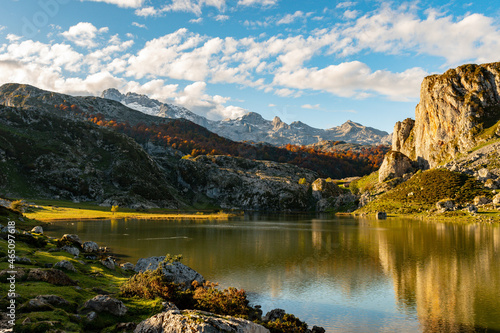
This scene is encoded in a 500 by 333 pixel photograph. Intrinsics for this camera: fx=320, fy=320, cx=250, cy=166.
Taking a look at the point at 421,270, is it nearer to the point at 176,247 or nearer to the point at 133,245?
the point at 176,247

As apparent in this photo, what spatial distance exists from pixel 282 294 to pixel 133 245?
1539 inches

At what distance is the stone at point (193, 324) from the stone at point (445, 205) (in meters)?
164

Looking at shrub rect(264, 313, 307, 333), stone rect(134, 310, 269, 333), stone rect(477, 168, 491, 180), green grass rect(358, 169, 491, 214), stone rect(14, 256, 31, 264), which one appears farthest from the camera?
stone rect(477, 168, 491, 180)

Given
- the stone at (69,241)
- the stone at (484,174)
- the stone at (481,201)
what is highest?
the stone at (484,174)

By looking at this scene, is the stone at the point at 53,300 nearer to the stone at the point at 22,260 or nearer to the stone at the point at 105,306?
the stone at the point at 105,306

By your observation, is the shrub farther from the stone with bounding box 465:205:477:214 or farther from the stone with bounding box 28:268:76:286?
the stone with bounding box 465:205:477:214

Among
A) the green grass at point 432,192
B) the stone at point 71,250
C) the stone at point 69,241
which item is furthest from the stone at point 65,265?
the green grass at point 432,192

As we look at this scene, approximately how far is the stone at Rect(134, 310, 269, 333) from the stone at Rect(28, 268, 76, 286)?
12.1 m

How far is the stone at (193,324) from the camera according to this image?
1512 cm

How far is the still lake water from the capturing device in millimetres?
27578

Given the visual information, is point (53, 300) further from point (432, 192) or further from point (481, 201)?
point (432, 192)

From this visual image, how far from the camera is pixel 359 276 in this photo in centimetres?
4206

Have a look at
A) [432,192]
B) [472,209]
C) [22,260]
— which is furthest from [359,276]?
[432,192]

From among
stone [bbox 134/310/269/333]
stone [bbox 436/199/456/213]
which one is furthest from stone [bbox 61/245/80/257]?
stone [bbox 436/199/456/213]
